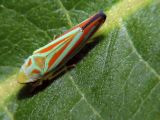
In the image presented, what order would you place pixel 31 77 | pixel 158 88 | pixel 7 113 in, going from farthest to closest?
pixel 31 77 < pixel 7 113 < pixel 158 88

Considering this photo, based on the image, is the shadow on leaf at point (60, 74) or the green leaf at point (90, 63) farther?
the shadow on leaf at point (60, 74)

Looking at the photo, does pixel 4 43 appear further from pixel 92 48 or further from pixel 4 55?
pixel 92 48

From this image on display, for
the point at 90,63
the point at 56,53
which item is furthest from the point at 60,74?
the point at 90,63

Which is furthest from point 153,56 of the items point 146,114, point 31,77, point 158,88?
point 31,77

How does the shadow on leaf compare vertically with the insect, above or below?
below

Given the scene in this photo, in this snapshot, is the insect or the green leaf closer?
the green leaf
